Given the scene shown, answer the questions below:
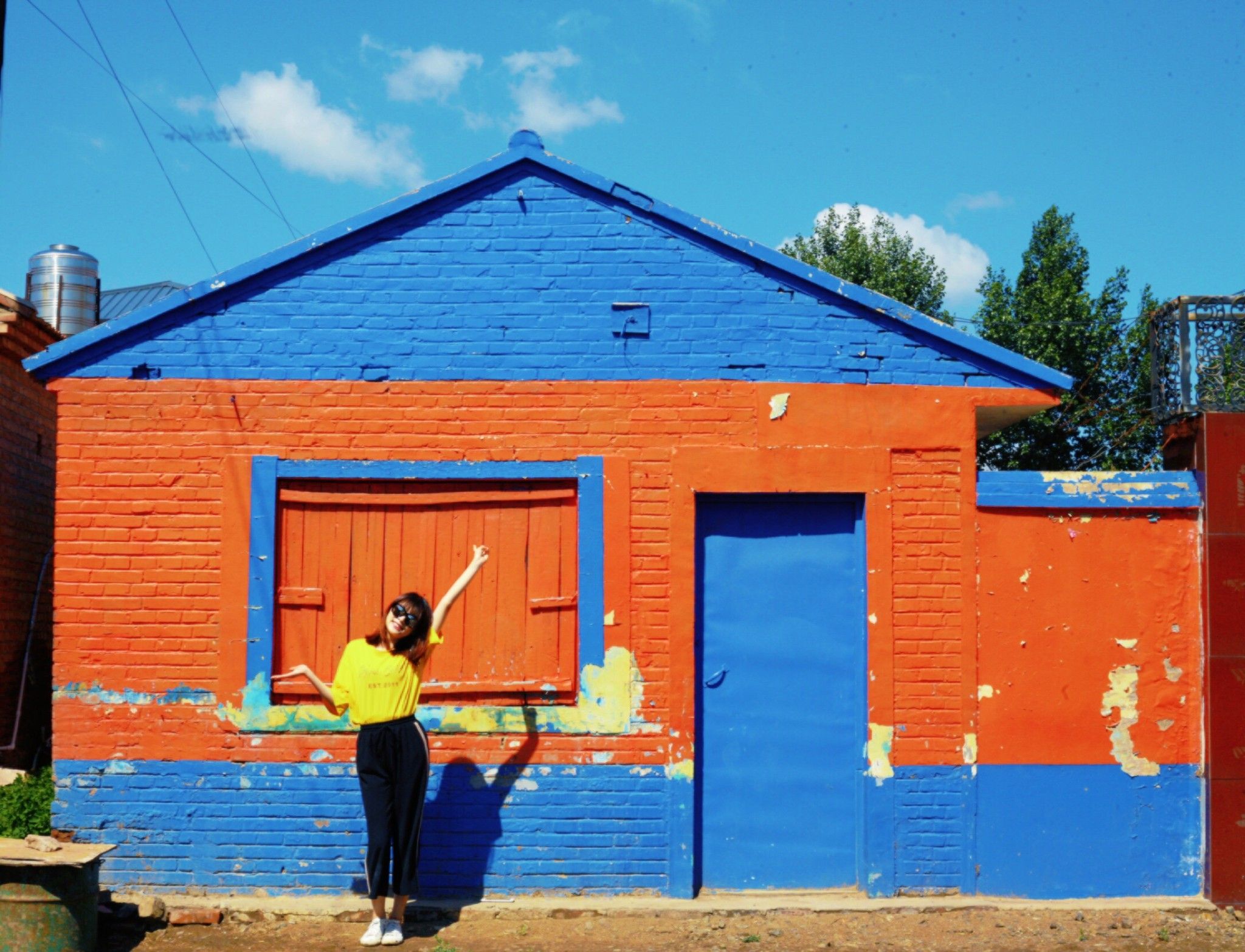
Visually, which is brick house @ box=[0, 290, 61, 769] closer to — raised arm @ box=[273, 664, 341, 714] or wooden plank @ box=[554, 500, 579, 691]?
raised arm @ box=[273, 664, 341, 714]

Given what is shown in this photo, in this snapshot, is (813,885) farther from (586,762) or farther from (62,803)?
(62,803)

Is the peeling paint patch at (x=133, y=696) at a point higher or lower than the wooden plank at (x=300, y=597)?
lower

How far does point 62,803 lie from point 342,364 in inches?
120

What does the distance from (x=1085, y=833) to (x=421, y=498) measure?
444cm

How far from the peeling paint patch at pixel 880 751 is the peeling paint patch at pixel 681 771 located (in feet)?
3.49

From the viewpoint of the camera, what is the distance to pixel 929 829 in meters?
6.82

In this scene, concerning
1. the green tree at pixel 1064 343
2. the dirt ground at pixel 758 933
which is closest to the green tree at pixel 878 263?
the green tree at pixel 1064 343

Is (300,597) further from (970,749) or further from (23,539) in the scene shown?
(970,749)

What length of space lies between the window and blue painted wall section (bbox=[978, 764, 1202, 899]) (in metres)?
2.67

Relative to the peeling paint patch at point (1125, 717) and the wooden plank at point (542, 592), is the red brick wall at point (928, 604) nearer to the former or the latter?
the peeling paint patch at point (1125, 717)

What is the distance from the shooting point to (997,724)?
269 inches

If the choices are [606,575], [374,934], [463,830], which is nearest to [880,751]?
[606,575]

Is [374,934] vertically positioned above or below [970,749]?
below

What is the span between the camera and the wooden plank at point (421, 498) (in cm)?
689
